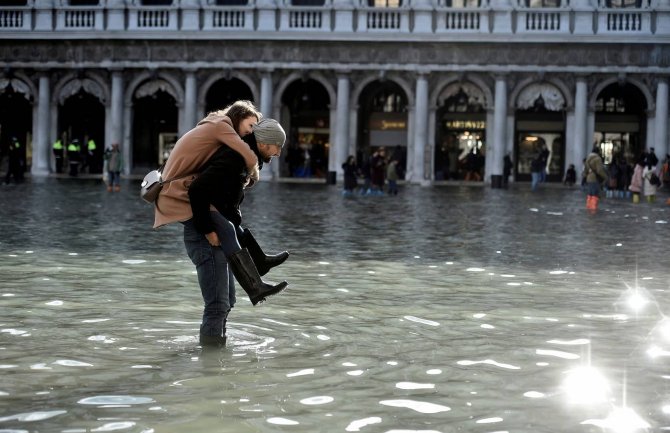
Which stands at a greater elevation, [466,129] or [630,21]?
[630,21]

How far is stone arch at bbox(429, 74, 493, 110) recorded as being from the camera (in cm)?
4681

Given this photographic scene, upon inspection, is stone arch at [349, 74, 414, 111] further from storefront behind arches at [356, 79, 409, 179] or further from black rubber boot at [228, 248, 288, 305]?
black rubber boot at [228, 248, 288, 305]

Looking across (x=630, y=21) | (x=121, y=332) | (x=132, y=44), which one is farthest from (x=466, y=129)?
(x=121, y=332)

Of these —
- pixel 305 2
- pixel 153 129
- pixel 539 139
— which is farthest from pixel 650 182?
pixel 153 129

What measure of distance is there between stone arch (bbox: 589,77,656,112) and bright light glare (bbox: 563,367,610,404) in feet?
131

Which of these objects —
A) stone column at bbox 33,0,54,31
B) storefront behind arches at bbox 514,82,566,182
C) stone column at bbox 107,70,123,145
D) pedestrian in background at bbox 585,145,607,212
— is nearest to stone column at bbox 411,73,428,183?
storefront behind arches at bbox 514,82,566,182

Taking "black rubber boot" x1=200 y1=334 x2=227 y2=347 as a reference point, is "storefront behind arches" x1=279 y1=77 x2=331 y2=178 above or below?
above

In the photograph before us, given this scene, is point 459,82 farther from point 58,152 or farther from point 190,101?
point 58,152

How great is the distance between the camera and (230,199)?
7.47 meters

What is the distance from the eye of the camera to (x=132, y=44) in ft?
157

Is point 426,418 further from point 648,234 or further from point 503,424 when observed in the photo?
point 648,234

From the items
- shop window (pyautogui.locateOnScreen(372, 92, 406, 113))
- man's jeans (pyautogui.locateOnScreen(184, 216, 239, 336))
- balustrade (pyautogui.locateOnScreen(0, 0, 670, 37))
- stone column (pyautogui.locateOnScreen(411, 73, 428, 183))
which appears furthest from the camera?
shop window (pyautogui.locateOnScreen(372, 92, 406, 113))

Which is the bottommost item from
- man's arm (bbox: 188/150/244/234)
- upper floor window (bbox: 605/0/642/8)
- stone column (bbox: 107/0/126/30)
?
man's arm (bbox: 188/150/244/234)

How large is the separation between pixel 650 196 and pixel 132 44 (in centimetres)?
2153
